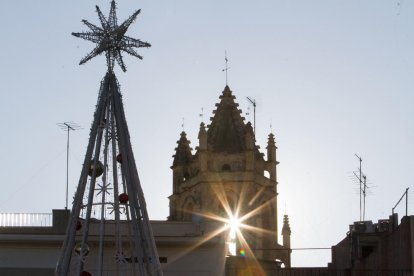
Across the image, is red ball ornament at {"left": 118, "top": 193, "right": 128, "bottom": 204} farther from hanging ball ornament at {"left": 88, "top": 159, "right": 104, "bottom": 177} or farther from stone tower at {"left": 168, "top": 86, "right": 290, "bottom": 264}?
stone tower at {"left": 168, "top": 86, "right": 290, "bottom": 264}

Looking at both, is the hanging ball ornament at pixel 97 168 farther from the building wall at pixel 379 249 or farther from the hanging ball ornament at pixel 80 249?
the building wall at pixel 379 249

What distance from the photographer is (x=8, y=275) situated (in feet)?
159

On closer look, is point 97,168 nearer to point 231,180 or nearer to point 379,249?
point 379,249

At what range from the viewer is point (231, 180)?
3275 inches

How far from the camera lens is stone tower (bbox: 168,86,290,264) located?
3236 inches

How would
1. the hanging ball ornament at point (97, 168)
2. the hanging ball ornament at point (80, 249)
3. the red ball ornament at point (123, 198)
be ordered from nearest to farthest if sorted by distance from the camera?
the hanging ball ornament at point (80, 249), the red ball ornament at point (123, 198), the hanging ball ornament at point (97, 168)

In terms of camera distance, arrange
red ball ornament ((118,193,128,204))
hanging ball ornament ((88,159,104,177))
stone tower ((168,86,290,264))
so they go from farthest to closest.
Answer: stone tower ((168,86,290,264)), hanging ball ornament ((88,159,104,177)), red ball ornament ((118,193,128,204))

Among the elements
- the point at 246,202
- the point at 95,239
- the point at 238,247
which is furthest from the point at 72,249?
the point at 246,202

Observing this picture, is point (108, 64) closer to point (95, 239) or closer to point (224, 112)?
point (95, 239)

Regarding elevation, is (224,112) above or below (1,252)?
above

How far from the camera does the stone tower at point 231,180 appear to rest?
82.2 metres

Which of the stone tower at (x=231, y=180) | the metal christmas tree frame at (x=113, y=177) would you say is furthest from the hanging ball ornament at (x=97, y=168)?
the stone tower at (x=231, y=180)

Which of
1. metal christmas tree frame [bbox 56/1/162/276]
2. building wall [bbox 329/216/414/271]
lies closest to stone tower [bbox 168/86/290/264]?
building wall [bbox 329/216/414/271]

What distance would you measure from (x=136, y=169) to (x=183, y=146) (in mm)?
50692
